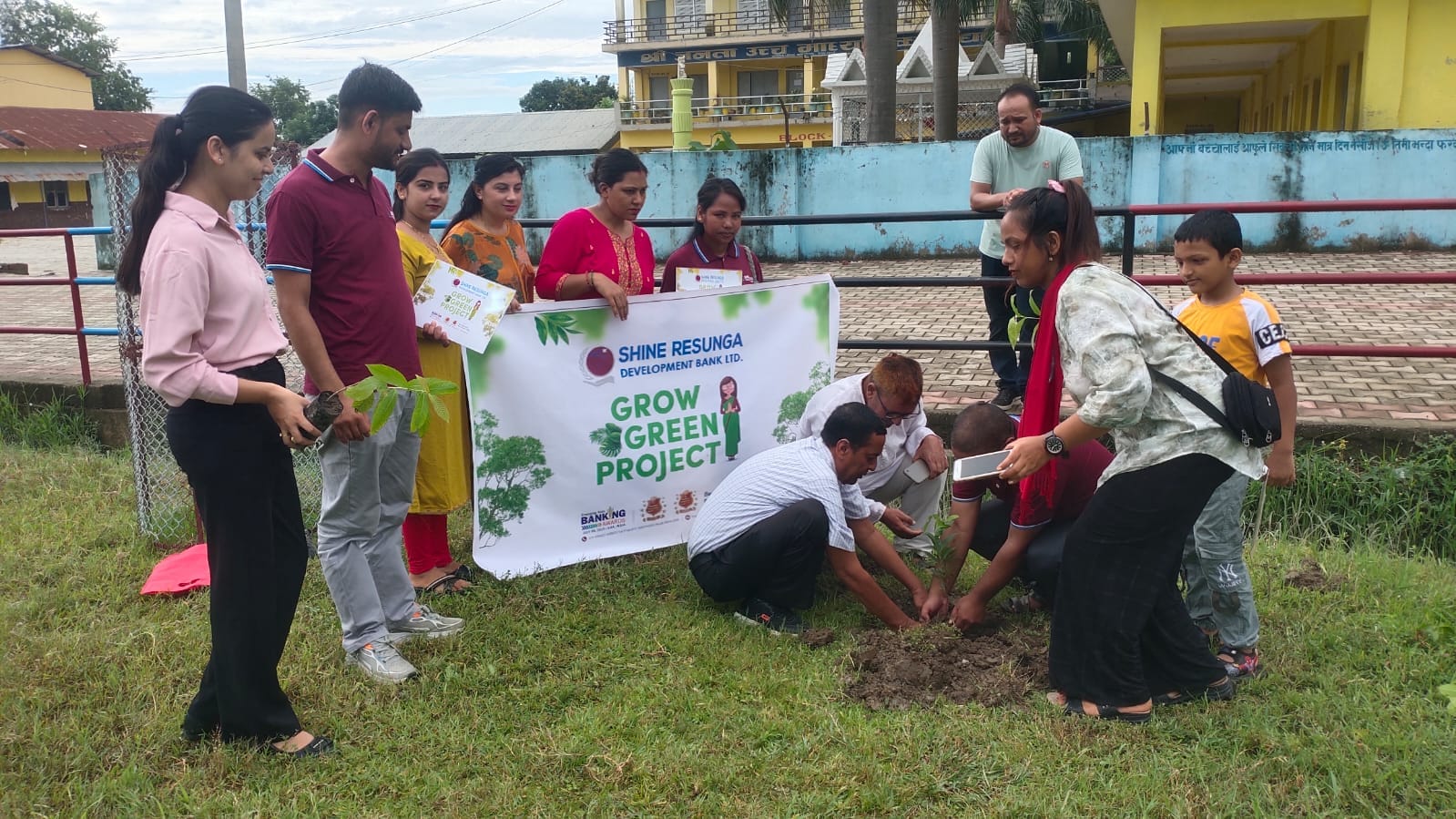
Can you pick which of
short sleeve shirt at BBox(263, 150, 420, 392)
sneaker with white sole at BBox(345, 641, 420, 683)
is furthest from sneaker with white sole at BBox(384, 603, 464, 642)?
short sleeve shirt at BBox(263, 150, 420, 392)

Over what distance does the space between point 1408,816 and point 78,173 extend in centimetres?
3987

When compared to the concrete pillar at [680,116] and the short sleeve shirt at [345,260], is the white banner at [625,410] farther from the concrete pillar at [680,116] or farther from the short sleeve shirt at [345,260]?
the concrete pillar at [680,116]

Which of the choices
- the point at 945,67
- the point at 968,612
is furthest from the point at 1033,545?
the point at 945,67

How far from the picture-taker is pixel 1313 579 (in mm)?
3979

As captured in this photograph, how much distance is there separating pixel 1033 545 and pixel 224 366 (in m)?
2.55

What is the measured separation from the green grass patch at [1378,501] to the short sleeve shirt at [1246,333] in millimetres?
1668

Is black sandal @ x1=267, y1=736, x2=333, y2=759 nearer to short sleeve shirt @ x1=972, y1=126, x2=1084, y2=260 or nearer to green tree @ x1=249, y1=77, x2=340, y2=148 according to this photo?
short sleeve shirt @ x1=972, y1=126, x2=1084, y2=260

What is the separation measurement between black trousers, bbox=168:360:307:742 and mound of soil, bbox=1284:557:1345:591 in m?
3.39

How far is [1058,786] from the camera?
2.72 m

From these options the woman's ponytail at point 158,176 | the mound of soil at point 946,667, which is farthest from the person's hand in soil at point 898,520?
the woman's ponytail at point 158,176

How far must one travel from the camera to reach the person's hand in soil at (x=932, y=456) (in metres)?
4.21

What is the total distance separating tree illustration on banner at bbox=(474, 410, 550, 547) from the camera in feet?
13.9

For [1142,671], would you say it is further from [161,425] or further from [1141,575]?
[161,425]

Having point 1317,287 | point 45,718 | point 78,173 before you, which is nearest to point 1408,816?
point 45,718
